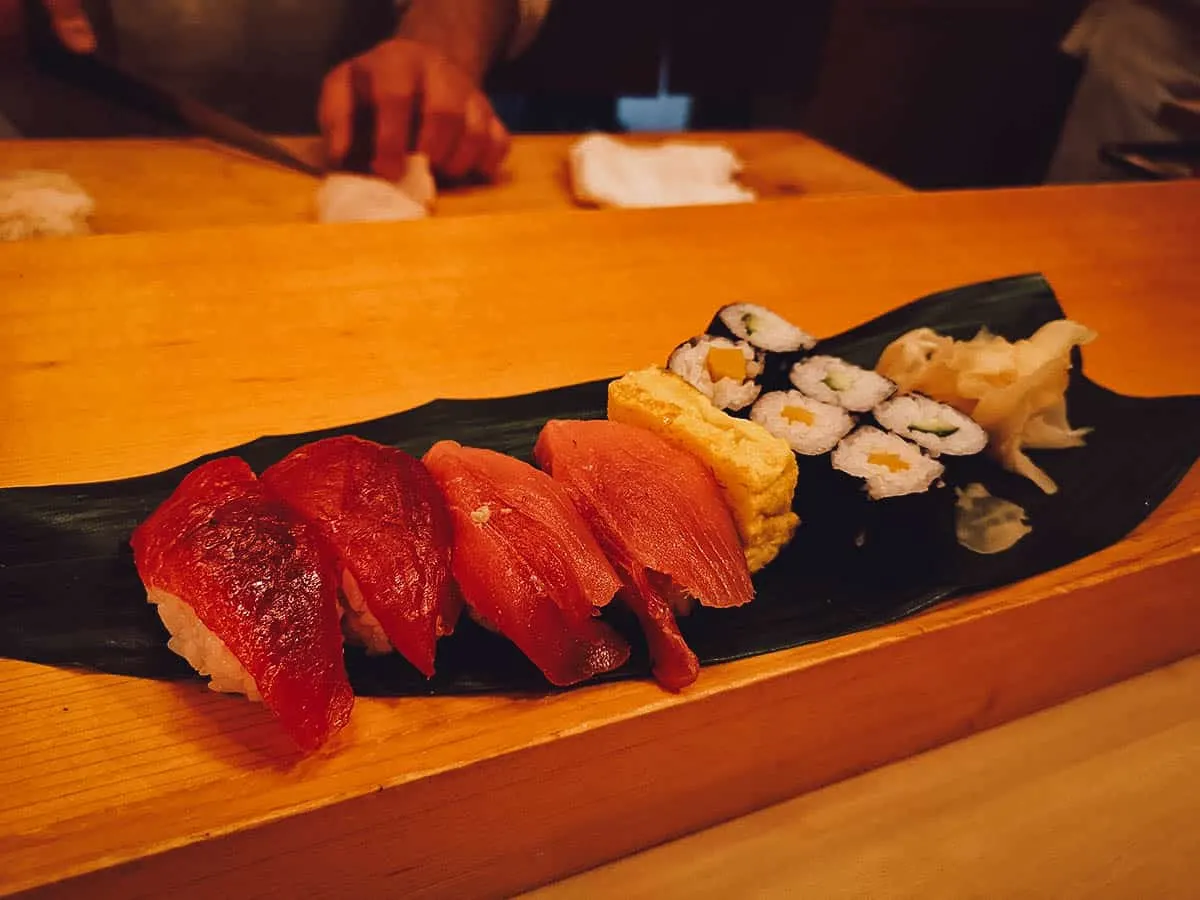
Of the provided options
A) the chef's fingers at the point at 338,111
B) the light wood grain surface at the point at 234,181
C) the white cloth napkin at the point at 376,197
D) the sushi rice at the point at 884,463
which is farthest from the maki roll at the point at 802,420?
the chef's fingers at the point at 338,111

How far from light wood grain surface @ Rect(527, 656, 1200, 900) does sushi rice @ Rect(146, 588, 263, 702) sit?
1.61 feet

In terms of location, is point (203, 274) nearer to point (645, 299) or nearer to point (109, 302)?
point (109, 302)

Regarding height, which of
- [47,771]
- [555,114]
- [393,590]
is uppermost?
[393,590]

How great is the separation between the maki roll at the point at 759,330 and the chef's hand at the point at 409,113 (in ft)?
4.03

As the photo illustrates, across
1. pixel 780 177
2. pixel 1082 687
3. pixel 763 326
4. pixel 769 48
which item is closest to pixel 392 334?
pixel 763 326

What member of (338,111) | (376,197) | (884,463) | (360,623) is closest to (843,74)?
(338,111)

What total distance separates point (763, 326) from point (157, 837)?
1.31m

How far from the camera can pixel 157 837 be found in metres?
0.93

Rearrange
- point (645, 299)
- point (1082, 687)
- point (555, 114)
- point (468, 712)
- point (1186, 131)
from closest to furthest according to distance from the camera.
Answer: point (468, 712) < point (1082, 687) < point (645, 299) < point (1186, 131) < point (555, 114)

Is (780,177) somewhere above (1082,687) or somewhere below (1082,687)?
above

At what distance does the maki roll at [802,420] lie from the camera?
4.98 feet

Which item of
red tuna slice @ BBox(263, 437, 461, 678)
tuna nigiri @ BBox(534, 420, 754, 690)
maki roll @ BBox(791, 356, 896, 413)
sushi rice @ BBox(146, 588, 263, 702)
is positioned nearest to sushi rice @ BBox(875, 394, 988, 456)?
maki roll @ BBox(791, 356, 896, 413)

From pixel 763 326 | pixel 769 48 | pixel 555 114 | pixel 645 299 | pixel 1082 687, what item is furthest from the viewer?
pixel 769 48

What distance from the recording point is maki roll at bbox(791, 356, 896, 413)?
1667mm
